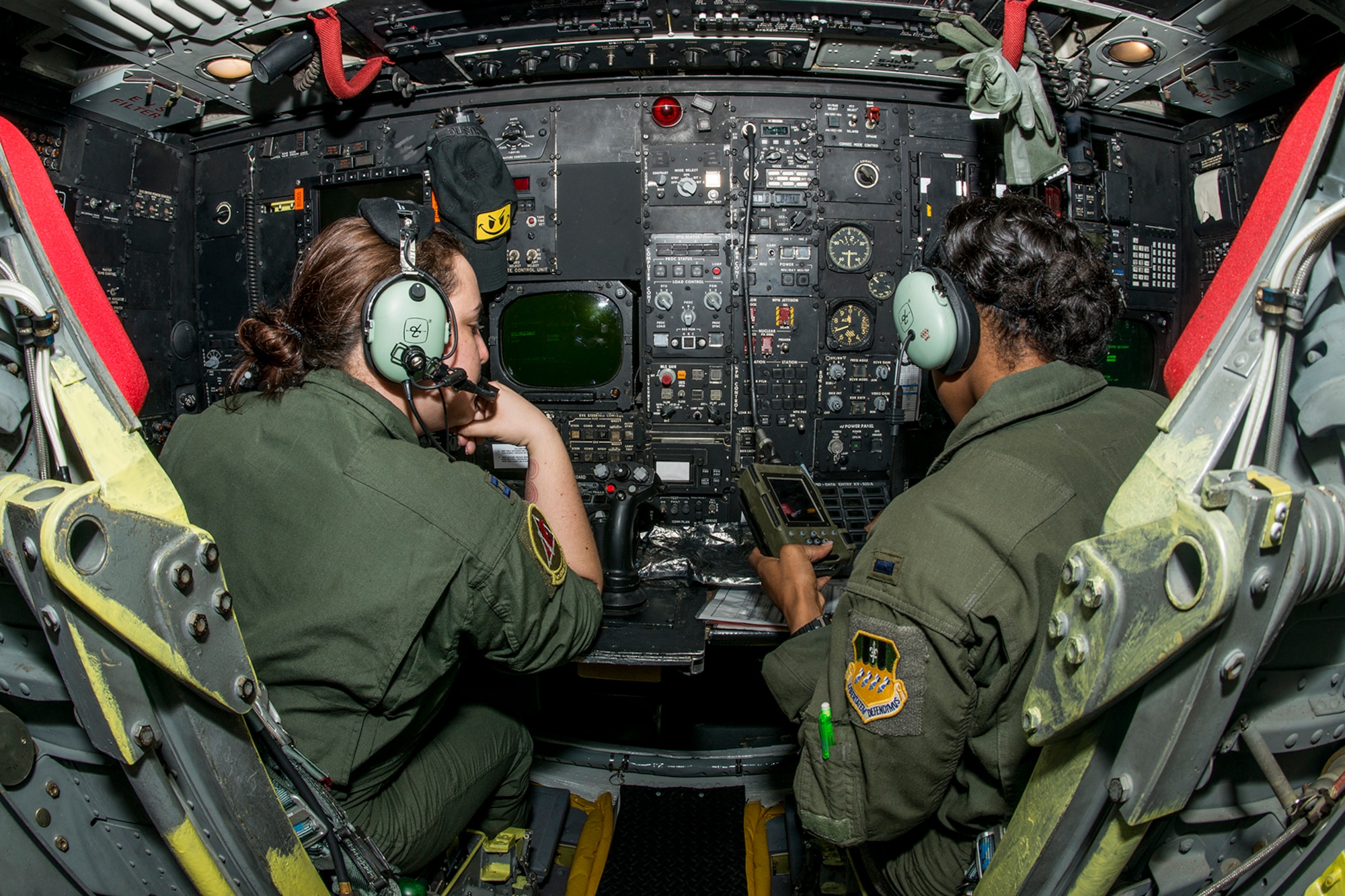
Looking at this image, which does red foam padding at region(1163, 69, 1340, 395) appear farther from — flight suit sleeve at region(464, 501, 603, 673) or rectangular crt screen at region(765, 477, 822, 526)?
rectangular crt screen at region(765, 477, 822, 526)

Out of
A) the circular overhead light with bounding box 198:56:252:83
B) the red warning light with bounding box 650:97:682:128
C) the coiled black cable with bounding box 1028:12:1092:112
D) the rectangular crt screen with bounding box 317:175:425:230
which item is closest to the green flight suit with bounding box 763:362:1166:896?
the coiled black cable with bounding box 1028:12:1092:112

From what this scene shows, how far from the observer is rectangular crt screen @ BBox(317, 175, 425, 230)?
338 centimetres

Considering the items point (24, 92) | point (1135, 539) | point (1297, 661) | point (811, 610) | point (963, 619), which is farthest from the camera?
point (24, 92)

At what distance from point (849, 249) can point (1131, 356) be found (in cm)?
182

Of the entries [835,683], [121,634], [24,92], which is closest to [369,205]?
[121,634]

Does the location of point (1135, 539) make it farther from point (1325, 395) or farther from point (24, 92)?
point (24, 92)

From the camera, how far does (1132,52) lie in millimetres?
2762

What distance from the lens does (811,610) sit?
179 centimetres

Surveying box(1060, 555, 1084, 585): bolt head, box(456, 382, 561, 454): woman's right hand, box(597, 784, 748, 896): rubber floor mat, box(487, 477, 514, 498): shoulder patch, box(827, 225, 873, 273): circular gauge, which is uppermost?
box(827, 225, 873, 273): circular gauge

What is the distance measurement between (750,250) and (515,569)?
7.69ft

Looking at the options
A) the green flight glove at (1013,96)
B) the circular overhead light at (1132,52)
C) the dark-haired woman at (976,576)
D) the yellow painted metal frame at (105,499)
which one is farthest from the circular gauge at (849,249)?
the yellow painted metal frame at (105,499)

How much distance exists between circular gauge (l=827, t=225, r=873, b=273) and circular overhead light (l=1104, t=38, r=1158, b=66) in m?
1.18

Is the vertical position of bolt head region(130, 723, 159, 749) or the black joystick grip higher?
bolt head region(130, 723, 159, 749)

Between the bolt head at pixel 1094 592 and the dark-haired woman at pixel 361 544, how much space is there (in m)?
0.95
